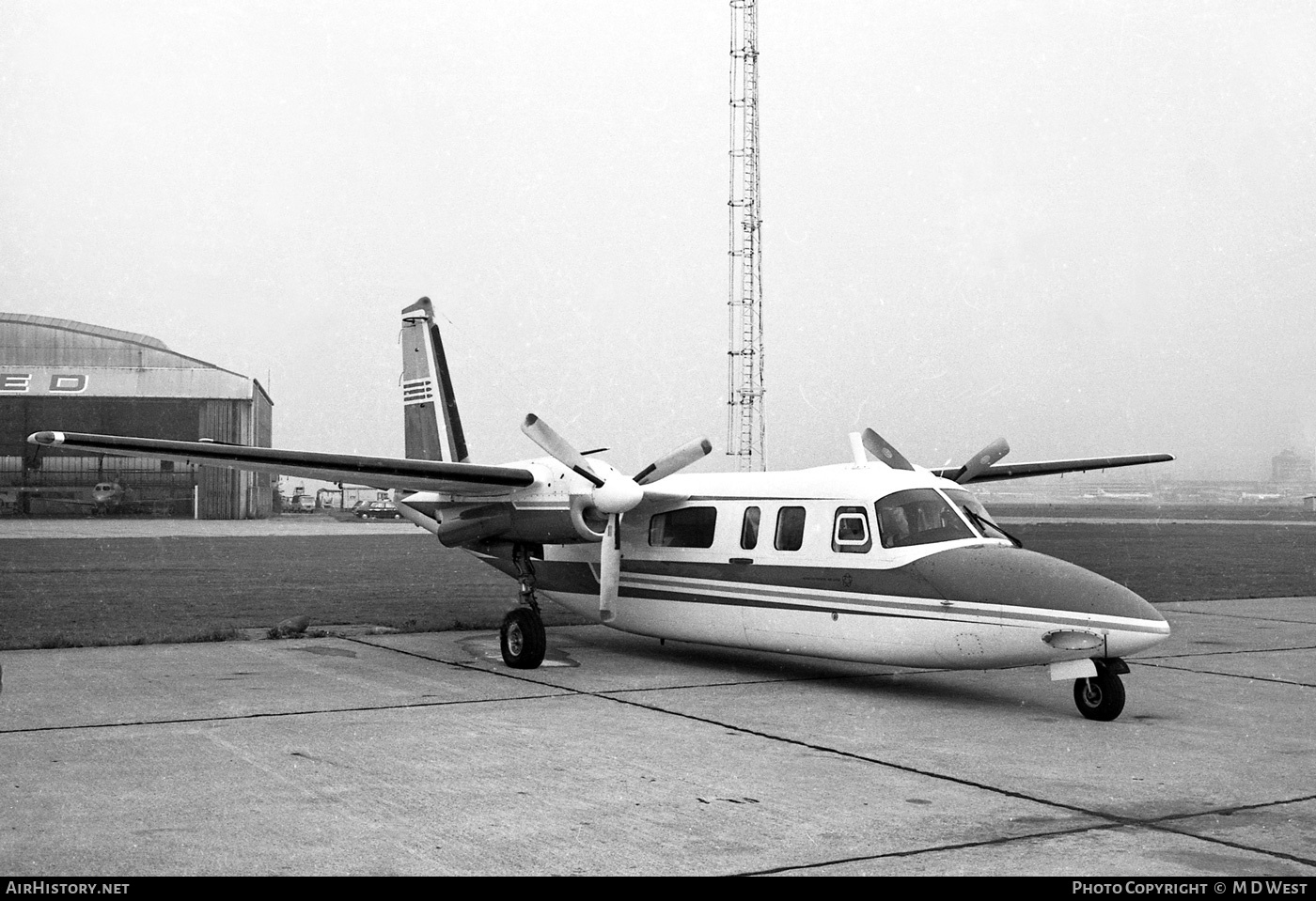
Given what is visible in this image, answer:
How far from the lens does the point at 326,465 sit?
12562 mm

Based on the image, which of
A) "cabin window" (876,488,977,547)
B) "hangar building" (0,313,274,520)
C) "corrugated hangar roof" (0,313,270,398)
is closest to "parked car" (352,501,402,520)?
"hangar building" (0,313,274,520)

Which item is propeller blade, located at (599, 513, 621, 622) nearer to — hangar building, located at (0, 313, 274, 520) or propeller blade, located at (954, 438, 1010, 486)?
propeller blade, located at (954, 438, 1010, 486)

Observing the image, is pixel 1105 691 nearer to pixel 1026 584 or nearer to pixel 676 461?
pixel 1026 584

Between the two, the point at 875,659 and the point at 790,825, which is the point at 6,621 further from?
the point at 790,825

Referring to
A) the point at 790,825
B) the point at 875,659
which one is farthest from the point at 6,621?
the point at 790,825

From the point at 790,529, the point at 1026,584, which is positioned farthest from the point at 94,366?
the point at 1026,584

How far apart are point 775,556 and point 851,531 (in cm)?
98

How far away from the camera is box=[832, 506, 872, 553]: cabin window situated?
1162cm

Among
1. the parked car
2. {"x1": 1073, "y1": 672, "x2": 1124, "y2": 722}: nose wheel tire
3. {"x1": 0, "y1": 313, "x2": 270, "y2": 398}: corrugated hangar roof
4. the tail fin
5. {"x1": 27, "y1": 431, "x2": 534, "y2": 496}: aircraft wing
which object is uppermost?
{"x1": 0, "y1": 313, "x2": 270, "y2": 398}: corrugated hangar roof

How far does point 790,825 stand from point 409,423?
11083mm

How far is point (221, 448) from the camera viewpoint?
40.8 feet

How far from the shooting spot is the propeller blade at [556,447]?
12594mm

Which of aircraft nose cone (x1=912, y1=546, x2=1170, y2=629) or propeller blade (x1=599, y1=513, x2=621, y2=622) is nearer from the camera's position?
aircraft nose cone (x1=912, y1=546, x2=1170, y2=629)

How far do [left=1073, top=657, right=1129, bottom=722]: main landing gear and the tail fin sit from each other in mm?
8761
